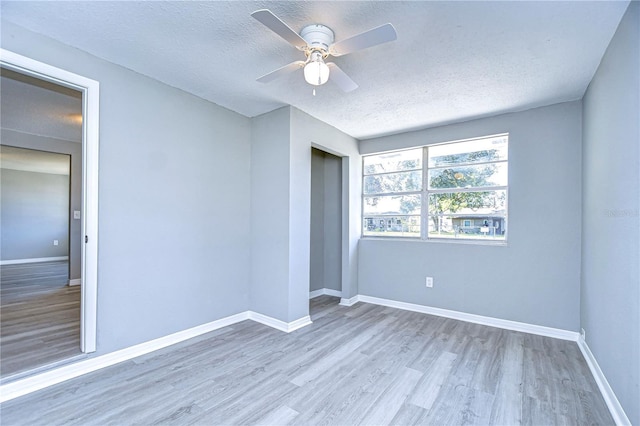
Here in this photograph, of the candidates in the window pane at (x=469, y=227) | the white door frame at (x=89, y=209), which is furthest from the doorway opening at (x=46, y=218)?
the window pane at (x=469, y=227)

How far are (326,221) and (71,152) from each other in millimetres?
4770

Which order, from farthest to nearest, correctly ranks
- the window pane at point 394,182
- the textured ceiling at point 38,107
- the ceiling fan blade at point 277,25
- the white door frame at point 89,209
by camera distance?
the window pane at point 394,182 < the textured ceiling at point 38,107 < the white door frame at point 89,209 < the ceiling fan blade at point 277,25

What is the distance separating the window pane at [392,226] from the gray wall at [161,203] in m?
1.95

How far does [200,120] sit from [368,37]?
7.05ft

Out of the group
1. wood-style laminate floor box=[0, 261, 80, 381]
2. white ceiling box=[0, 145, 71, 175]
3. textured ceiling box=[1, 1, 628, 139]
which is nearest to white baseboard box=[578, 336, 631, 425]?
textured ceiling box=[1, 1, 628, 139]

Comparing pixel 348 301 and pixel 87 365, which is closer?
pixel 87 365

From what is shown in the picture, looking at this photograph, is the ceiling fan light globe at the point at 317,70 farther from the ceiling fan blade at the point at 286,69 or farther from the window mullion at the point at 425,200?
the window mullion at the point at 425,200

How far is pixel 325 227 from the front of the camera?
190 inches

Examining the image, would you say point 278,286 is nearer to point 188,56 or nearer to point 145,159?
point 145,159

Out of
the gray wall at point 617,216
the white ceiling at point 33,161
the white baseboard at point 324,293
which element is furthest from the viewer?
the white ceiling at point 33,161

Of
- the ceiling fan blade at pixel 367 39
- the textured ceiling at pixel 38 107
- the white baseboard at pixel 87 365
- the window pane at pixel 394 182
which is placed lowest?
the white baseboard at pixel 87 365

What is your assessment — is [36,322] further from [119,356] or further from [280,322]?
[280,322]

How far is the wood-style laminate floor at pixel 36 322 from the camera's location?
2.29 m

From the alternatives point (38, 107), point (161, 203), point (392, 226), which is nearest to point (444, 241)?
point (392, 226)
